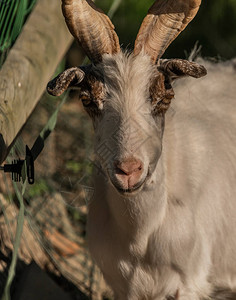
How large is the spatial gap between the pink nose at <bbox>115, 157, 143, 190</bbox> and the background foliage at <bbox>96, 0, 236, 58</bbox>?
174 inches

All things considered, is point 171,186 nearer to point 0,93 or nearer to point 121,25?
point 0,93

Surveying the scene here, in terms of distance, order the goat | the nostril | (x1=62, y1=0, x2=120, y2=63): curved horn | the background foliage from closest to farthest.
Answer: the nostril, the goat, (x1=62, y1=0, x2=120, y2=63): curved horn, the background foliage

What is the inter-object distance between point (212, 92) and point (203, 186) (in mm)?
829

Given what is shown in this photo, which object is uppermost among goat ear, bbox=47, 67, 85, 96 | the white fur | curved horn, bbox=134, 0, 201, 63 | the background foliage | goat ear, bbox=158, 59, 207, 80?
curved horn, bbox=134, 0, 201, 63

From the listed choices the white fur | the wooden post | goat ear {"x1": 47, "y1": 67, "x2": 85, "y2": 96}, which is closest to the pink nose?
the white fur

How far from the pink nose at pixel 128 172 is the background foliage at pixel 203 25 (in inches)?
174

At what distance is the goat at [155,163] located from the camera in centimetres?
369

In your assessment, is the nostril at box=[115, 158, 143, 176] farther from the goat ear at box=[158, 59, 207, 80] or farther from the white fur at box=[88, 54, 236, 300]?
the goat ear at box=[158, 59, 207, 80]

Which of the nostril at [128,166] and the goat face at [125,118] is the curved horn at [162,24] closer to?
the goat face at [125,118]

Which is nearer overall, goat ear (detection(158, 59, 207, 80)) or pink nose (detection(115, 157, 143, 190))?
pink nose (detection(115, 157, 143, 190))

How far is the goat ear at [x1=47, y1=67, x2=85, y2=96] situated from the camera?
145 inches

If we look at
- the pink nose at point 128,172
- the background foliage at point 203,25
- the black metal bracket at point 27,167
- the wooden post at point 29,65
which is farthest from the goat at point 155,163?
the background foliage at point 203,25

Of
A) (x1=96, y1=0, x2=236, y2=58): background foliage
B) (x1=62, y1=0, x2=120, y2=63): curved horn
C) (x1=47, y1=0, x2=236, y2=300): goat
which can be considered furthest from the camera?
(x1=96, y1=0, x2=236, y2=58): background foliage

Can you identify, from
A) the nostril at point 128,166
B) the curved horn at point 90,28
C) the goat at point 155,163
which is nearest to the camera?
the nostril at point 128,166
